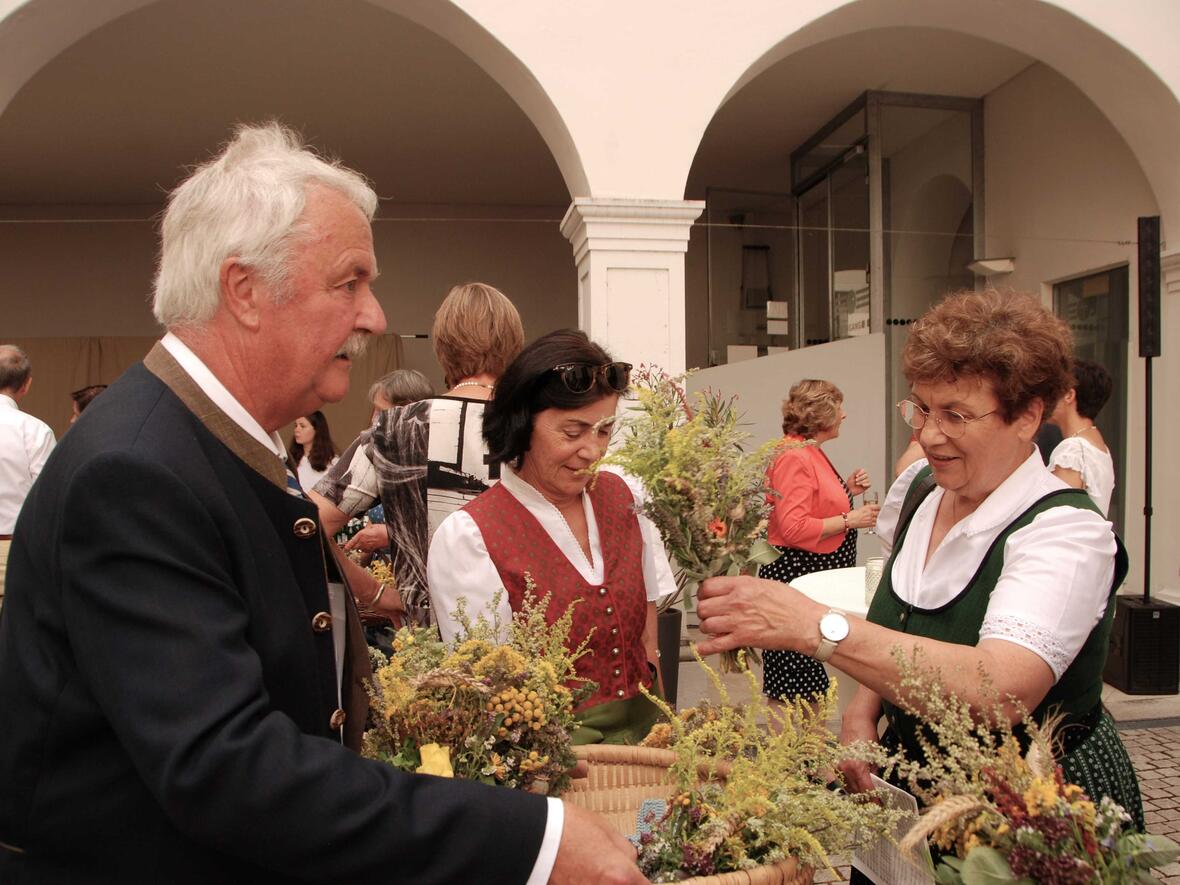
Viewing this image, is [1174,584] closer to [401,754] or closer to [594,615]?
[594,615]

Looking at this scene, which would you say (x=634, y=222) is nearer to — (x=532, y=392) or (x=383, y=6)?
(x=383, y=6)

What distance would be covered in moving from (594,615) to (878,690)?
0.69m

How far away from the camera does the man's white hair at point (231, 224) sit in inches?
47.0

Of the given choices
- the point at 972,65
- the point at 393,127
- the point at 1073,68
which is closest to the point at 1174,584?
the point at 1073,68

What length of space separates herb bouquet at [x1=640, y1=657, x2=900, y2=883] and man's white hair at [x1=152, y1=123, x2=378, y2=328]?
0.97m

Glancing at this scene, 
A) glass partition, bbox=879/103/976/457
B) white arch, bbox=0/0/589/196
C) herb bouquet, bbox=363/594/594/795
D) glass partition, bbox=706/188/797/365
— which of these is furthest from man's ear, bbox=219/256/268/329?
glass partition, bbox=706/188/797/365

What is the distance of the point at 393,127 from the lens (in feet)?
→ 30.4

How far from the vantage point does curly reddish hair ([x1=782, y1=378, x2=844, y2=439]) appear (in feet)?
16.2

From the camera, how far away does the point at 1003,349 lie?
1694mm

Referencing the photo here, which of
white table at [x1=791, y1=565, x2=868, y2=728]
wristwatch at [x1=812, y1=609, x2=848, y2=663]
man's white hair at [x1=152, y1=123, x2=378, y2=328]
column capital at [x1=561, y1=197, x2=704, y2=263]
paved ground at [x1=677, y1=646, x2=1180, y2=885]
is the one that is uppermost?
column capital at [x1=561, y1=197, x2=704, y2=263]

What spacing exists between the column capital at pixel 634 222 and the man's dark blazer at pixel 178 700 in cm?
459

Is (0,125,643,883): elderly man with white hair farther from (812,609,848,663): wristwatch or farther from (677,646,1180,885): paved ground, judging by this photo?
(677,646,1180,885): paved ground

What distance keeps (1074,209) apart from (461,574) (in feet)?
25.0

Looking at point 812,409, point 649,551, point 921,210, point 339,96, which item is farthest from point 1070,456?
point 339,96
